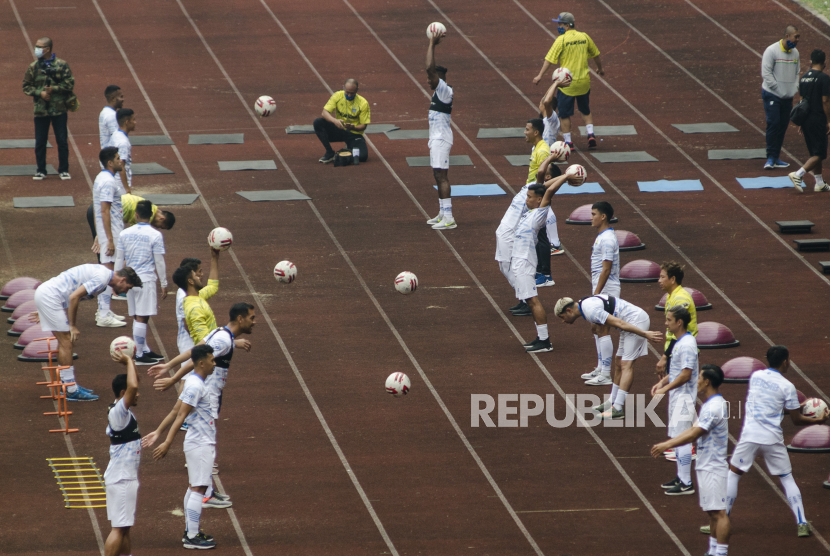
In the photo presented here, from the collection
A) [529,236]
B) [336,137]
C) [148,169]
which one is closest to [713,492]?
[529,236]

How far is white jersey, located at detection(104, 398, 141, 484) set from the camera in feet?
29.9

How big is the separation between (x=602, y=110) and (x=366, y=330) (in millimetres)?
9967

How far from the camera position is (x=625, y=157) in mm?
20141

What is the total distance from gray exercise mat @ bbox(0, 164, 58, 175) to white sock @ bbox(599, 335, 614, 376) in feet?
34.6

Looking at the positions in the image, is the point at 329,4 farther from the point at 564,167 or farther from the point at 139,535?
the point at 139,535

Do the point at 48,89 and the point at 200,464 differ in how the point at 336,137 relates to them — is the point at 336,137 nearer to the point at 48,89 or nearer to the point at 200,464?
the point at 48,89

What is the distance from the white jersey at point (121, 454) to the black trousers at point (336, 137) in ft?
37.0

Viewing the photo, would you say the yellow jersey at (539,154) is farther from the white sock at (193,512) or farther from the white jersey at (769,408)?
the white sock at (193,512)

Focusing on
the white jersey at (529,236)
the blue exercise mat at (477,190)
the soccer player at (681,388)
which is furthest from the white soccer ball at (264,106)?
the soccer player at (681,388)

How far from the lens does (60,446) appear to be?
11352 mm

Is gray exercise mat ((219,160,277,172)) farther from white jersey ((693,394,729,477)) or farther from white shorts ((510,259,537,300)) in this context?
white jersey ((693,394,729,477))

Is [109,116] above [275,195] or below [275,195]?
above

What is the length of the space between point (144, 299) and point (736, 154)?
37.2ft

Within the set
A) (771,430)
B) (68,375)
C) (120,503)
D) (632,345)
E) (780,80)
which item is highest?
(780,80)
